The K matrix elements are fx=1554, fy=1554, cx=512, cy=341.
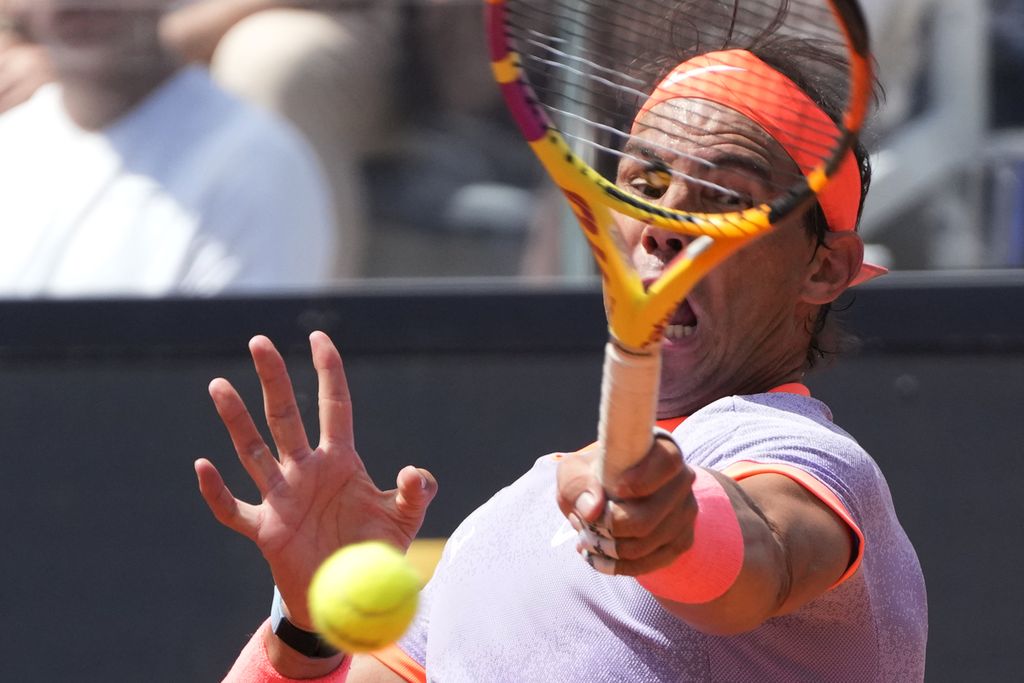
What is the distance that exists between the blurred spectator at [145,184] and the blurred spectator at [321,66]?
4 cm

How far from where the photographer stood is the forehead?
61.8 inches

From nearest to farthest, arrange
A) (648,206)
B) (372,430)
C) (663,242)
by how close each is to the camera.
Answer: (648,206) → (663,242) → (372,430)

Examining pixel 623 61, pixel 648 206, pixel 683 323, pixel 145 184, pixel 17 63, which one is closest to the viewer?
pixel 648 206

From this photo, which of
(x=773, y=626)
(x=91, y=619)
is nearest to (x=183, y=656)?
(x=91, y=619)

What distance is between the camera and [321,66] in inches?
135

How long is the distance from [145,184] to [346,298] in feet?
1.77

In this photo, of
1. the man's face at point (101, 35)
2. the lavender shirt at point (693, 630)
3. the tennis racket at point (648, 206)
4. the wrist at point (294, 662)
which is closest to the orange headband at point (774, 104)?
the tennis racket at point (648, 206)

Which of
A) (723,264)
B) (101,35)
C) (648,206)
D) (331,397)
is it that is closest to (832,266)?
(723,264)

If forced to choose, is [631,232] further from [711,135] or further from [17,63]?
[17,63]

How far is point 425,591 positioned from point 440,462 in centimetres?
150

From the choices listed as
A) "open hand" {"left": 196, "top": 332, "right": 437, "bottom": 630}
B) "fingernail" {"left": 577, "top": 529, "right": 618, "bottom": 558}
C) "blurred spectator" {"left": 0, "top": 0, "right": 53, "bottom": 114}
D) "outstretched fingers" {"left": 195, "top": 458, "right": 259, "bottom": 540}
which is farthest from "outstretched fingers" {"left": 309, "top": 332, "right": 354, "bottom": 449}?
"blurred spectator" {"left": 0, "top": 0, "right": 53, "bottom": 114}

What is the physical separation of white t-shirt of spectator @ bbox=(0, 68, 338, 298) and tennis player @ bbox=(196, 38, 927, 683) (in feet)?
5.49

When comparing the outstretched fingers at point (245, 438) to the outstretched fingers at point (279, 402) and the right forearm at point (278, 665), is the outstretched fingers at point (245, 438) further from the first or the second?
the right forearm at point (278, 665)

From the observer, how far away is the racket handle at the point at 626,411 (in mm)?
1171
